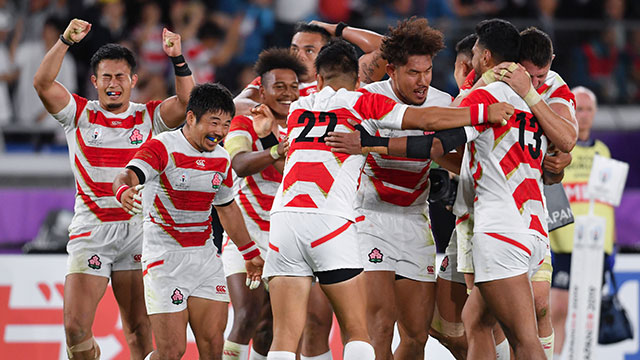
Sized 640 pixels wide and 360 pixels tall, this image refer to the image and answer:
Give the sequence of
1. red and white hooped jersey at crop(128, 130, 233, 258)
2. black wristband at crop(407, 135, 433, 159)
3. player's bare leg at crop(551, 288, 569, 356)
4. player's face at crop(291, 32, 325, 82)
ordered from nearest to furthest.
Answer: black wristband at crop(407, 135, 433, 159), red and white hooped jersey at crop(128, 130, 233, 258), player's face at crop(291, 32, 325, 82), player's bare leg at crop(551, 288, 569, 356)

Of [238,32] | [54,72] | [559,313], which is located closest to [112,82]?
[54,72]

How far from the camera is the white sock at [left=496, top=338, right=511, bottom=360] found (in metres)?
6.38

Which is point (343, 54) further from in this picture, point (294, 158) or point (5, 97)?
point (5, 97)

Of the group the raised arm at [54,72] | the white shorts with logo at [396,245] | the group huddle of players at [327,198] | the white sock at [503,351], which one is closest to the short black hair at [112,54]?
the group huddle of players at [327,198]

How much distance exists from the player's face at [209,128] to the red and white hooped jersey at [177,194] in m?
0.08

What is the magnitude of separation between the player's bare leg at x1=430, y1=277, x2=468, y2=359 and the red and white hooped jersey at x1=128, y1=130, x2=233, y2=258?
1875 millimetres

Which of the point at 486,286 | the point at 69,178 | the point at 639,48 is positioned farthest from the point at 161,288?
the point at 639,48

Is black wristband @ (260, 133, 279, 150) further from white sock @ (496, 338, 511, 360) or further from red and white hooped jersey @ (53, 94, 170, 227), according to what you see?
white sock @ (496, 338, 511, 360)

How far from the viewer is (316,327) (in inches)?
262

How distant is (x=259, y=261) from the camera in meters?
6.26

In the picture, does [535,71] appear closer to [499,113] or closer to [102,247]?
[499,113]

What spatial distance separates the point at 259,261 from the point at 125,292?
47.2 inches

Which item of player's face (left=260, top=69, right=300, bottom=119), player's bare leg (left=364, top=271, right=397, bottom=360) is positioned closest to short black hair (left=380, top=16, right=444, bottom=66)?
player's face (left=260, top=69, right=300, bottom=119)

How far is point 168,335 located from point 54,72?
2198 millimetres
